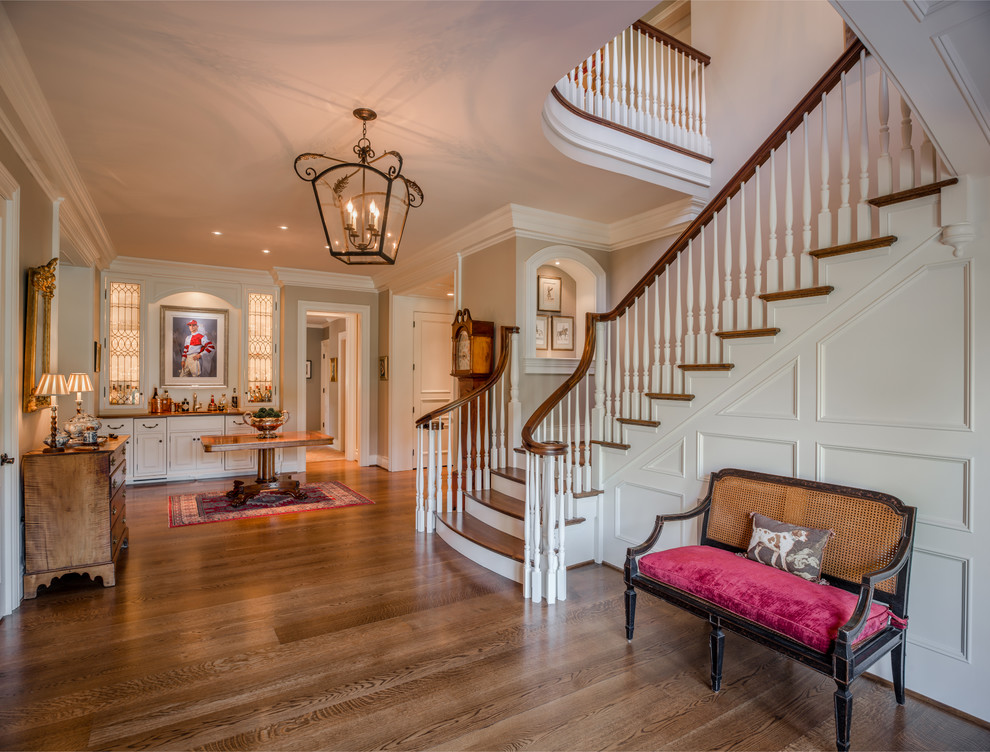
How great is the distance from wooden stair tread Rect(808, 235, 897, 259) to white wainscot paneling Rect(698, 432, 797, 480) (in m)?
0.97

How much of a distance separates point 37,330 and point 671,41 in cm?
536

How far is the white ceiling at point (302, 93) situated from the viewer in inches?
92.8

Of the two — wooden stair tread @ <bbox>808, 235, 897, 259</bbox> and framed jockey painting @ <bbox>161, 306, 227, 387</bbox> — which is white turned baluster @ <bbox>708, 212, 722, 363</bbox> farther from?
framed jockey painting @ <bbox>161, 306, 227, 387</bbox>

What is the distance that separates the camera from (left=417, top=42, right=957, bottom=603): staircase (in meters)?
2.54

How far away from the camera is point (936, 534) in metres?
2.28

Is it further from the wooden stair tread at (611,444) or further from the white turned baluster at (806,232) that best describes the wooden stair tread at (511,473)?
the white turned baluster at (806,232)

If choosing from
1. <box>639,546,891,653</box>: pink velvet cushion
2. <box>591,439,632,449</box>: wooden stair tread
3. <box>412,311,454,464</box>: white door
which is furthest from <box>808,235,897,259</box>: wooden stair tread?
<box>412,311,454,464</box>: white door

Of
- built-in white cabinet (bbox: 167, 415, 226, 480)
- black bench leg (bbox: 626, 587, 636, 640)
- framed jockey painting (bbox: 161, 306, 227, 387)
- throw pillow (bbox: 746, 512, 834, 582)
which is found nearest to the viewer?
throw pillow (bbox: 746, 512, 834, 582)

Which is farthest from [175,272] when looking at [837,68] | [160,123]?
[837,68]

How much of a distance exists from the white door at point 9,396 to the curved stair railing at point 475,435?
265 cm

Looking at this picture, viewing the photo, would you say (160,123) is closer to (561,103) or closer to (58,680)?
(561,103)

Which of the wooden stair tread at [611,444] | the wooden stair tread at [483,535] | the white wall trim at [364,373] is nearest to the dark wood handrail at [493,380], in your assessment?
the wooden stair tread at [483,535]

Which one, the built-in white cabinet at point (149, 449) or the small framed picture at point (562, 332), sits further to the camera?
the built-in white cabinet at point (149, 449)

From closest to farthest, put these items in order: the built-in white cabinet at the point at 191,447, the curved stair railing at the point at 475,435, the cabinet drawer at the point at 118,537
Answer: the cabinet drawer at the point at 118,537
the curved stair railing at the point at 475,435
the built-in white cabinet at the point at 191,447
